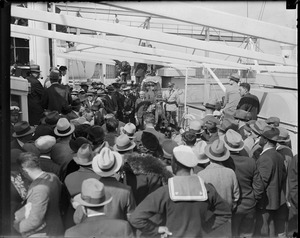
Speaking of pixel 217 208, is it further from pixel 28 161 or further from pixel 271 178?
pixel 28 161

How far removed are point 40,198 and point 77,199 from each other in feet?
0.94

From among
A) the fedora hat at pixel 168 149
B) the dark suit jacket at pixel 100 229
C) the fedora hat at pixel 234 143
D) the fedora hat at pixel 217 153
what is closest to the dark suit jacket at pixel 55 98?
the fedora hat at pixel 168 149

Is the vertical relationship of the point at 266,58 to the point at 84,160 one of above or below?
above

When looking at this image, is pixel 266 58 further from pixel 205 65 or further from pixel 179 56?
pixel 205 65

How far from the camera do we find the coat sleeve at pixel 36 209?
3.12 metres

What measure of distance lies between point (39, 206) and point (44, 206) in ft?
0.15

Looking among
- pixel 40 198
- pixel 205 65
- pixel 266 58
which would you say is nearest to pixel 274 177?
pixel 40 198

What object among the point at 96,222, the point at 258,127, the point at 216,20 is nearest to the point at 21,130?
the point at 96,222

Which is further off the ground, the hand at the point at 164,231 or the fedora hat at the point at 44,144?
the fedora hat at the point at 44,144

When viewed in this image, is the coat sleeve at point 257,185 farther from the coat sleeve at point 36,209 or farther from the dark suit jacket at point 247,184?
the coat sleeve at point 36,209

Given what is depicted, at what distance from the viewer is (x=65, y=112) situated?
7977mm

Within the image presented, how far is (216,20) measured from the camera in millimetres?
3930

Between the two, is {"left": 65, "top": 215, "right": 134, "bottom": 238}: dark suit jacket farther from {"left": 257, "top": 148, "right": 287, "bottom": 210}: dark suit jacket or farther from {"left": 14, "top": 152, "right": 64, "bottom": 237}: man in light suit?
{"left": 257, "top": 148, "right": 287, "bottom": 210}: dark suit jacket

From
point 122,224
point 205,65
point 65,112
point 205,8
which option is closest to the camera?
point 122,224
